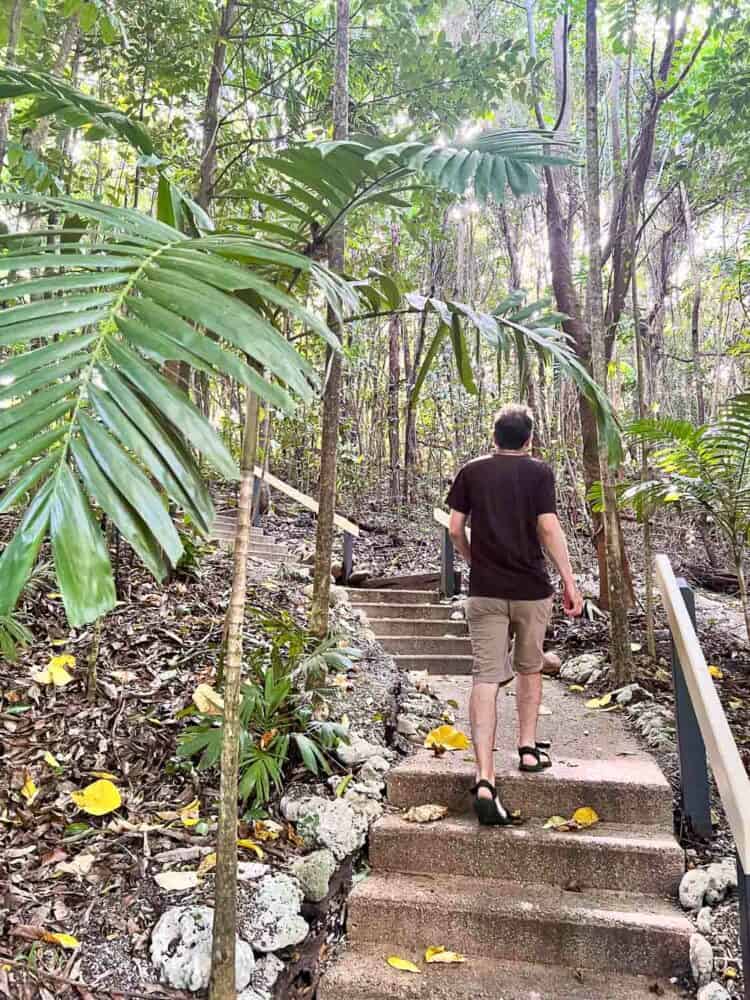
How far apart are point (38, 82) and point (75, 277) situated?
111 cm

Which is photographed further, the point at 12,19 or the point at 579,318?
the point at 579,318

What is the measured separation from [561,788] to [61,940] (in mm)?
1699

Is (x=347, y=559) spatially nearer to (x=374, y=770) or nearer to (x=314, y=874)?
(x=374, y=770)

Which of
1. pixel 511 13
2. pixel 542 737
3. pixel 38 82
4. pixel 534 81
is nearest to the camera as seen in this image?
pixel 38 82

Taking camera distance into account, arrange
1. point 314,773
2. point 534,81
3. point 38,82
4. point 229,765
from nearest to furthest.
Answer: point 229,765
point 38,82
point 314,773
point 534,81

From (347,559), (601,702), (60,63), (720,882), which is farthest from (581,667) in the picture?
(60,63)

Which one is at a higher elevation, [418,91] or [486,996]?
[418,91]

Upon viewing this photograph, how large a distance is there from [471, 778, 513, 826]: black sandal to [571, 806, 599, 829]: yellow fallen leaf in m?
0.24

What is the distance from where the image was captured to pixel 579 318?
4938 mm

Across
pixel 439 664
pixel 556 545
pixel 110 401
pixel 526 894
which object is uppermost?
pixel 110 401

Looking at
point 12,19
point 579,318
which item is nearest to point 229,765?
point 12,19

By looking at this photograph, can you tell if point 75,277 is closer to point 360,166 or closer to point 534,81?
point 360,166

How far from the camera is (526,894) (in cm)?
227

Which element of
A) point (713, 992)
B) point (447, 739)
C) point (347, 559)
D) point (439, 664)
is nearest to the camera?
point (713, 992)
